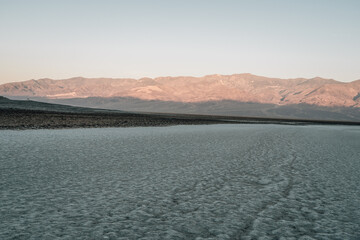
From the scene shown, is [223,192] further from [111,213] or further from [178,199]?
[111,213]

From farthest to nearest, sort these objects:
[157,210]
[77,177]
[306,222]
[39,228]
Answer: [77,177] < [157,210] < [306,222] < [39,228]

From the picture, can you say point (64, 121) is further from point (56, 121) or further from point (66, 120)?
point (66, 120)

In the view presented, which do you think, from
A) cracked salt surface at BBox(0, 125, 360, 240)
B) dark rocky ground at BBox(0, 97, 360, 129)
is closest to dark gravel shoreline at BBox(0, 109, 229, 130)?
dark rocky ground at BBox(0, 97, 360, 129)

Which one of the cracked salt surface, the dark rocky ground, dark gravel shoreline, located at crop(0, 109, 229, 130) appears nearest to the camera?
the cracked salt surface

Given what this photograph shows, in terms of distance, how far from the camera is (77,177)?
8.31 metres

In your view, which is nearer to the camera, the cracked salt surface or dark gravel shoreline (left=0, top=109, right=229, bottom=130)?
the cracked salt surface

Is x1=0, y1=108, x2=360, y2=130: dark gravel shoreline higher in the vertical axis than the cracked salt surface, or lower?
higher

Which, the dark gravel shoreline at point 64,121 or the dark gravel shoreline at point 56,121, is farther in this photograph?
the dark gravel shoreline at point 64,121

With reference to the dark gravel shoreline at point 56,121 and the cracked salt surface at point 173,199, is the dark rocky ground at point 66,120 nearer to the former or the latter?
the dark gravel shoreline at point 56,121

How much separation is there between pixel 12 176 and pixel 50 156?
3674mm

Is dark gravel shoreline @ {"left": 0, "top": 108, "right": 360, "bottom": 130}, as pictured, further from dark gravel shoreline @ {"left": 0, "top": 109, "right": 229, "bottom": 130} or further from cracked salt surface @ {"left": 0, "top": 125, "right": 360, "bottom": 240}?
cracked salt surface @ {"left": 0, "top": 125, "right": 360, "bottom": 240}

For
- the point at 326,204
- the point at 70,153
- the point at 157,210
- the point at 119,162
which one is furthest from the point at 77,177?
the point at 326,204

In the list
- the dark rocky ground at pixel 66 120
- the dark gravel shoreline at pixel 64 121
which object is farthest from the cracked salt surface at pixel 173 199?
the dark rocky ground at pixel 66 120

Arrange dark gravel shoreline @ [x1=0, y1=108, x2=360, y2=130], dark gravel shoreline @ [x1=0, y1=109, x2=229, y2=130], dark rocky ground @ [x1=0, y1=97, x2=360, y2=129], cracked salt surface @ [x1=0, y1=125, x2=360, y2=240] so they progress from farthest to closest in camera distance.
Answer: dark rocky ground @ [x1=0, y1=97, x2=360, y2=129] → dark gravel shoreline @ [x1=0, y1=108, x2=360, y2=130] → dark gravel shoreline @ [x1=0, y1=109, x2=229, y2=130] → cracked salt surface @ [x1=0, y1=125, x2=360, y2=240]
